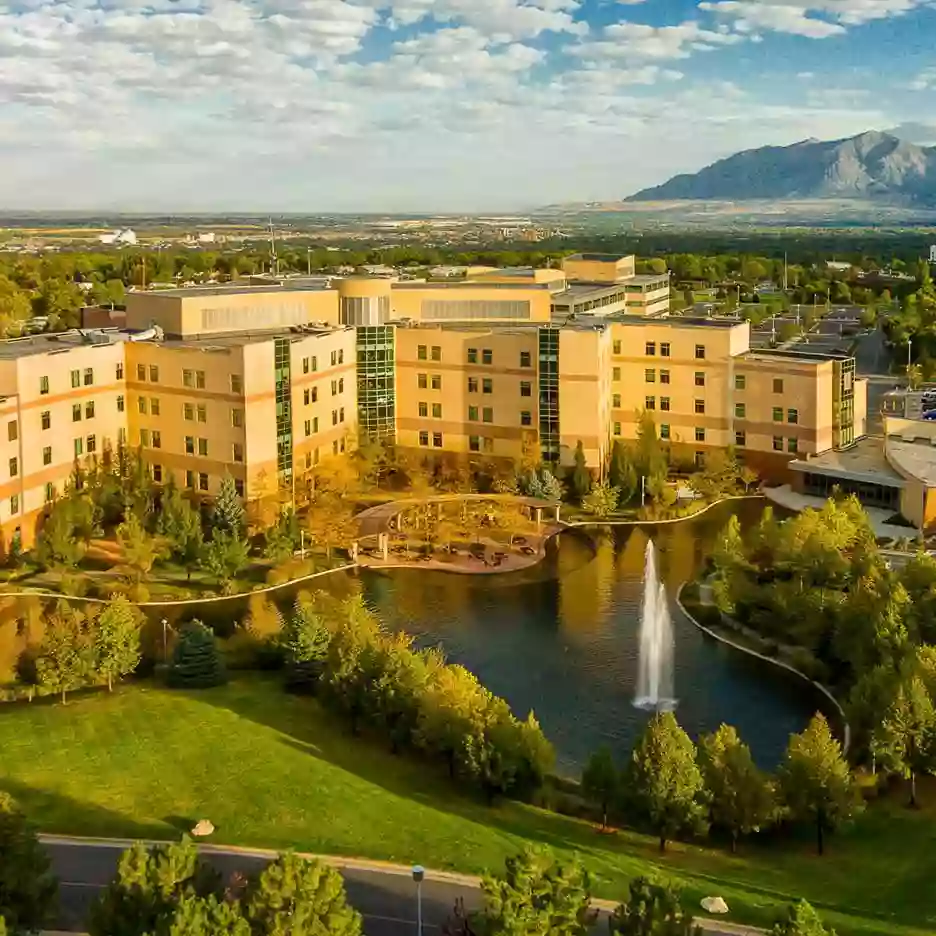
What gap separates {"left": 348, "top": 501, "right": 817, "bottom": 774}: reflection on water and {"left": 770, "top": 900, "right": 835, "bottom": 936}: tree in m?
6.87

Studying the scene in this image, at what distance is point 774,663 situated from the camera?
20.2m

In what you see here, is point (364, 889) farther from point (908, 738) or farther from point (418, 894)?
point (908, 738)

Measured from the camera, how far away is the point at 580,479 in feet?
102

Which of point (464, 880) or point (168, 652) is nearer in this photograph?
point (464, 880)

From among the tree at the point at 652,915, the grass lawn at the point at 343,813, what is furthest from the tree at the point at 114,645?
the tree at the point at 652,915

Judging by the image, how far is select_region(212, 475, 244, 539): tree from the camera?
2677 cm

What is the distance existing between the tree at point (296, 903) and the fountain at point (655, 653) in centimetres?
899

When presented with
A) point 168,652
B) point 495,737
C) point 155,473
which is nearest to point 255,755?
point 495,737

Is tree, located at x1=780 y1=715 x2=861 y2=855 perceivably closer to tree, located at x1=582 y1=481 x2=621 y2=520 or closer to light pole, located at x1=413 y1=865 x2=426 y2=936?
light pole, located at x1=413 y1=865 x2=426 y2=936

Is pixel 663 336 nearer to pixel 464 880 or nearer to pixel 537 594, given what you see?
pixel 537 594

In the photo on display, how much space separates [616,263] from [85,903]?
4533 centimetres

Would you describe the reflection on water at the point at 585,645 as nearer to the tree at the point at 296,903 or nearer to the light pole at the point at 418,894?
the light pole at the point at 418,894

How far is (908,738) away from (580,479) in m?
16.5

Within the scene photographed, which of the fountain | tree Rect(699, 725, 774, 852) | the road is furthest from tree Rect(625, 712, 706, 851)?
the fountain
